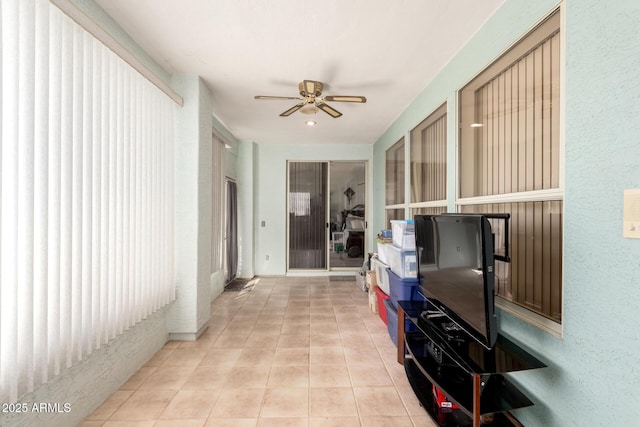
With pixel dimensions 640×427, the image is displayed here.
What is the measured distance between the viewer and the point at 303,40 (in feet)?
6.85

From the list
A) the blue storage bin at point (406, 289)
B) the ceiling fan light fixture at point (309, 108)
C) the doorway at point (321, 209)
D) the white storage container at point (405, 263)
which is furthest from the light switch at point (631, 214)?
the doorway at point (321, 209)

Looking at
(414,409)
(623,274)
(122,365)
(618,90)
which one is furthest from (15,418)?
(618,90)

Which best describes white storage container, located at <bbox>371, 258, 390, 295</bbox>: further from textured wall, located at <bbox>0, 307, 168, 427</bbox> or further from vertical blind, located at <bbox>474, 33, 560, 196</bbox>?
textured wall, located at <bbox>0, 307, 168, 427</bbox>

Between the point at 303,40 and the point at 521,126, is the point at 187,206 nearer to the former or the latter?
the point at 303,40

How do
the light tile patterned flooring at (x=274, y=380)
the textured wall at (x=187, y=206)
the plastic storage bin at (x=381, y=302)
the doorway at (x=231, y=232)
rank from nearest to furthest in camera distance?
the light tile patterned flooring at (x=274, y=380) < the textured wall at (x=187, y=206) < the plastic storage bin at (x=381, y=302) < the doorway at (x=231, y=232)

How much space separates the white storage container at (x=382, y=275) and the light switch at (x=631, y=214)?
2.21m

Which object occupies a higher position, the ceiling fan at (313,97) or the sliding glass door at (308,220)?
the ceiling fan at (313,97)

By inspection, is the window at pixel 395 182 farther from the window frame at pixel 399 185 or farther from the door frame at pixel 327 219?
the door frame at pixel 327 219

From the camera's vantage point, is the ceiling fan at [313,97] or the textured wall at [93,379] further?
the ceiling fan at [313,97]

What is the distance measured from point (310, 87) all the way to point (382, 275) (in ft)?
7.64

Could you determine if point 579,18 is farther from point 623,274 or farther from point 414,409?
point 414,409

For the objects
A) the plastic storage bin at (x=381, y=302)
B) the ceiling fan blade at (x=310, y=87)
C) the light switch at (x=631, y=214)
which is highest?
the ceiling fan blade at (x=310, y=87)

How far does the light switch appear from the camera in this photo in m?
1.00

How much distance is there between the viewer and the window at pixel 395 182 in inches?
153
